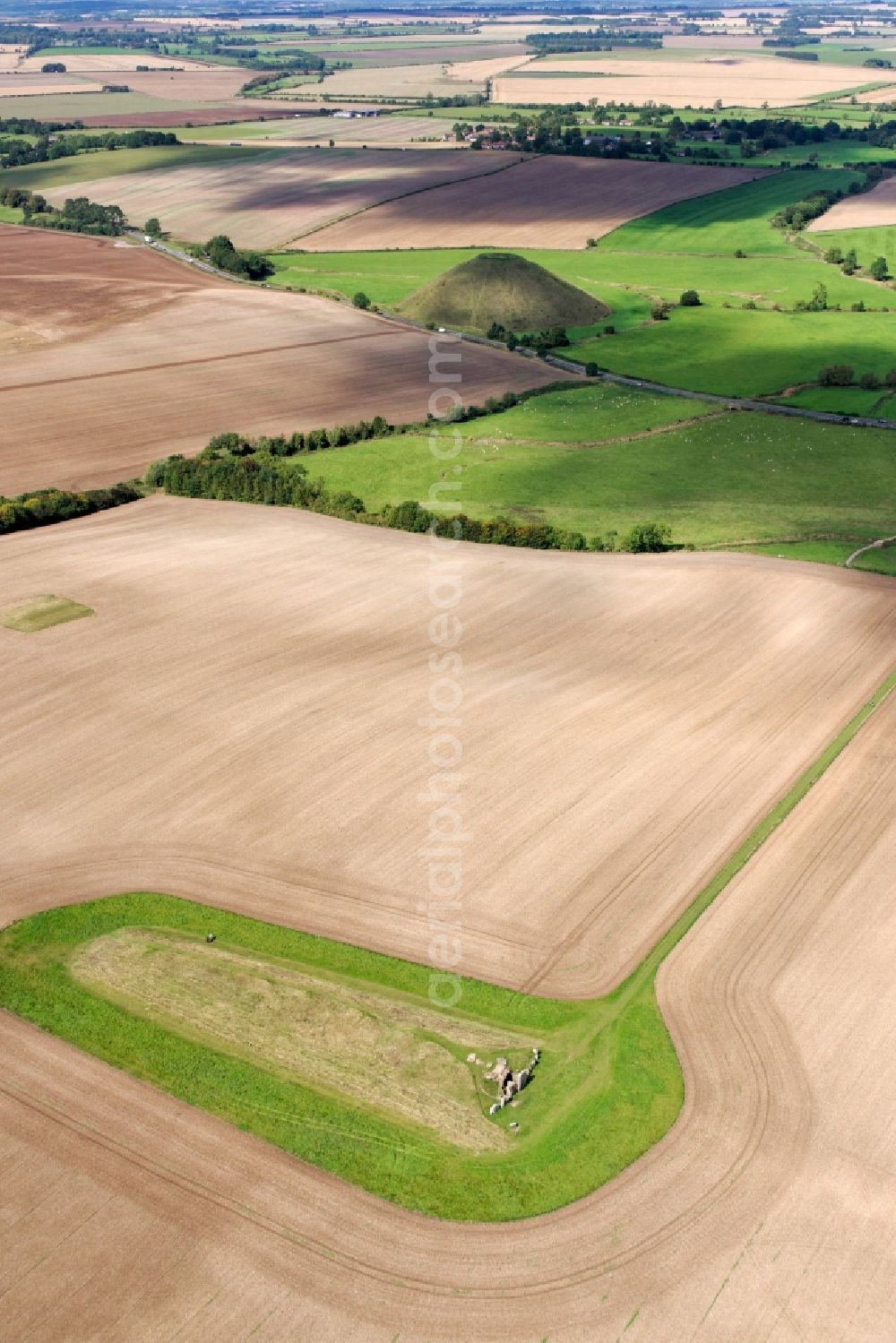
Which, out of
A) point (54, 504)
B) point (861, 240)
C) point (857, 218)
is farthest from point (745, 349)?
point (857, 218)

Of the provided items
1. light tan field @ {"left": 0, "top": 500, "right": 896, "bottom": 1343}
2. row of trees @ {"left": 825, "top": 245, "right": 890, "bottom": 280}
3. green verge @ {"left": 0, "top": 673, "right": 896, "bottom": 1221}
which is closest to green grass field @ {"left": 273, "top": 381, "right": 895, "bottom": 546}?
light tan field @ {"left": 0, "top": 500, "right": 896, "bottom": 1343}

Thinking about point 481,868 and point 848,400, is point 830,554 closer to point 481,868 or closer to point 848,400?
point 848,400

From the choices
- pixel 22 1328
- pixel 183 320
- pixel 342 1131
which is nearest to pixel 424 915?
pixel 342 1131

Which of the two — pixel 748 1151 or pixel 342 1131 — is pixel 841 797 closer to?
pixel 748 1151

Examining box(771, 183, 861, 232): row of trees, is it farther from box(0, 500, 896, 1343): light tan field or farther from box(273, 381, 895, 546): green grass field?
box(0, 500, 896, 1343): light tan field

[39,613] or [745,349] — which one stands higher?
[745,349]

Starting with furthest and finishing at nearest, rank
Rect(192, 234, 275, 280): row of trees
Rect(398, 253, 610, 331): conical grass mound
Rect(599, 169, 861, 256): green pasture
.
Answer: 1. Rect(599, 169, 861, 256): green pasture
2. Rect(192, 234, 275, 280): row of trees
3. Rect(398, 253, 610, 331): conical grass mound

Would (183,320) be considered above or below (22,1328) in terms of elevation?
above
